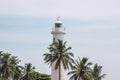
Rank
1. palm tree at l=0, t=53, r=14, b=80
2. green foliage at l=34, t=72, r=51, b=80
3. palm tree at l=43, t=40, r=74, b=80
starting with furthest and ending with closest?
green foliage at l=34, t=72, r=51, b=80
palm tree at l=0, t=53, r=14, b=80
palm tree at l=43, t=40, r=74, b=80

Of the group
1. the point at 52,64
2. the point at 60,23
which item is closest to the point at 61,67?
the point at 52,64

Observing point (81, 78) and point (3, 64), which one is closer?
point (81, 78)

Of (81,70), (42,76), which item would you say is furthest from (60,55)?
(42,76)

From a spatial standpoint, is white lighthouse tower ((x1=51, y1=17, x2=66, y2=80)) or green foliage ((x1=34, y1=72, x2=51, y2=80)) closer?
white lighthouse tower ((x1=51, y1=17, x2=66, y2=80))

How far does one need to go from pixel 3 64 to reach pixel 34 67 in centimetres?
922

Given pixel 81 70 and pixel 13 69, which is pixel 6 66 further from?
pixel 81 70

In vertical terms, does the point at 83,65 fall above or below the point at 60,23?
below

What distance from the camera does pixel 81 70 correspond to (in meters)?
97.7

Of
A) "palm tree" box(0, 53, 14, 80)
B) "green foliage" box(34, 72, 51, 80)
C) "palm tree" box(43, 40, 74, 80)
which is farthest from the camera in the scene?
"green foliage" box(34, 72, 51, 80)

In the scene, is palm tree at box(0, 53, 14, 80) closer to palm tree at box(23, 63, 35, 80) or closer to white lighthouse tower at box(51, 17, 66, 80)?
palm tree at box(23, 63, 35, 80)

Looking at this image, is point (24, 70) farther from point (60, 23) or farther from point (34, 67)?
point (60, 23)

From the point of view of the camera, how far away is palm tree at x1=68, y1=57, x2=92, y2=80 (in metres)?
97.2

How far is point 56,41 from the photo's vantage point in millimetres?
100000

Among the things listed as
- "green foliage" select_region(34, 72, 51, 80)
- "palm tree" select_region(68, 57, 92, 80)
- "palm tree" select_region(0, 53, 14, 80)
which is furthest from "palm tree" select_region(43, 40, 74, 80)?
"green foliage" select_region(34, 72, 51, 80)
